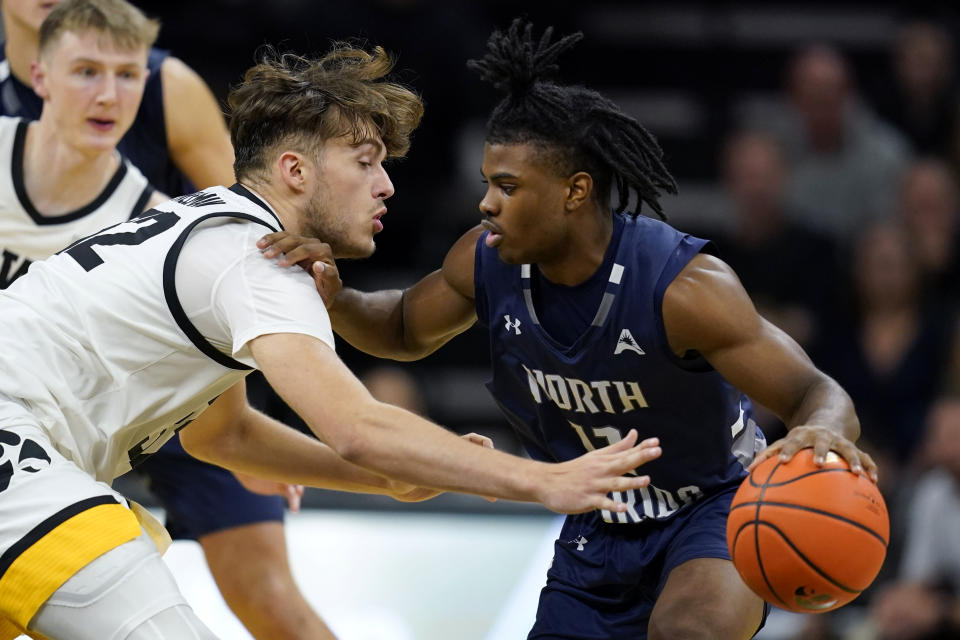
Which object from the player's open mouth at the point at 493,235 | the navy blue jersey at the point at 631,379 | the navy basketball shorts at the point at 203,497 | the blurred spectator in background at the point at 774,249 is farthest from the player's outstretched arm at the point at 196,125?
the blurred spectator in background at the point at 774,249

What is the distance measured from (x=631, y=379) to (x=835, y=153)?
480 cm

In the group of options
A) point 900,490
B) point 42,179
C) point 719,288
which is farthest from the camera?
point 900,490

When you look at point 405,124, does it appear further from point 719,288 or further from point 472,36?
point 472,36

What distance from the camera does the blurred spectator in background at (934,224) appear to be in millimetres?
7371

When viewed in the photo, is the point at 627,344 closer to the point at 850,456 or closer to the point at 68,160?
the point at 850,456

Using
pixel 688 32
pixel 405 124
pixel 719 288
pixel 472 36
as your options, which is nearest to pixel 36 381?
pixel 405 124

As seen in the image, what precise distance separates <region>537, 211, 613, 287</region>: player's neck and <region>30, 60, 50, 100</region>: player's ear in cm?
187

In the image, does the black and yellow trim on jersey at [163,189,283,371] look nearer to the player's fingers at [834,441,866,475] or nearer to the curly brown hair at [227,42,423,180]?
the curly brown hair at [227,42,423,180]

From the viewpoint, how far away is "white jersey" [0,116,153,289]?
172 inches

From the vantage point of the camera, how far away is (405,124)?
3666mm

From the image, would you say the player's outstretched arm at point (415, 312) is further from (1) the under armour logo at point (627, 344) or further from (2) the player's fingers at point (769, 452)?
(2) the player's fingers at point (769, 452)

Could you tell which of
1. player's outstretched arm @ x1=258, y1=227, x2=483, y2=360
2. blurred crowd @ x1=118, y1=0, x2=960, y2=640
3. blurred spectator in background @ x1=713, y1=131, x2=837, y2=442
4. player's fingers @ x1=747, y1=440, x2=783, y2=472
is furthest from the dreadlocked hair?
blurred spectator in background @ x1=713, y1=131, x2=837, y2=442

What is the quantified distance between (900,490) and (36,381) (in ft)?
14.8

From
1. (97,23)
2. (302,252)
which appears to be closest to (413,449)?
(302,252)
